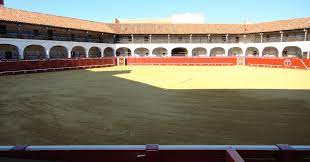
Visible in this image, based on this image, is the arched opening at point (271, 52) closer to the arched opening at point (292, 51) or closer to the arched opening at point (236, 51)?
the arched opening at point (292, 51)

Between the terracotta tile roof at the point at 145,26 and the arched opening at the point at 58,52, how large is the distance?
2824mm

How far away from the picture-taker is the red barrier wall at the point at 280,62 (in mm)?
24864

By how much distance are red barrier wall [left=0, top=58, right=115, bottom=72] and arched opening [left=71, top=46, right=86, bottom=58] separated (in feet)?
15.6

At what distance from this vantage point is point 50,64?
23.6 meters

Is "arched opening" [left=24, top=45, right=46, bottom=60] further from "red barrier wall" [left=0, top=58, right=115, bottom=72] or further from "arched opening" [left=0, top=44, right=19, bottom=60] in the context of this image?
"red barrier wall" [left=0, top=58, right=115, bottom=72]

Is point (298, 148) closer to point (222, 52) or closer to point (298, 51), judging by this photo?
point (298, 51)

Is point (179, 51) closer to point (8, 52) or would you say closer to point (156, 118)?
Result: point (8, 52)

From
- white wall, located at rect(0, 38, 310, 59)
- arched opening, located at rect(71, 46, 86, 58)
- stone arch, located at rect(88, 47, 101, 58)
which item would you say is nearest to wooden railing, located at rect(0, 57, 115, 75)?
white wall, located at rect(0, 38, 310, 59)

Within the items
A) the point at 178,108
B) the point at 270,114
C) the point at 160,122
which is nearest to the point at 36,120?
the point at 160,122

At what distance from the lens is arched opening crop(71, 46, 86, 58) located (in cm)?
3344

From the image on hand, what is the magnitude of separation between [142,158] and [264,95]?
8441 mm

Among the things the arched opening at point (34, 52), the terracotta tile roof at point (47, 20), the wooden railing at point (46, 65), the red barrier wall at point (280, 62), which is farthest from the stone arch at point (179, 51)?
the arched opening at point (34, 52)

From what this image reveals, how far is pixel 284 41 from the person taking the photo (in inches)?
1331

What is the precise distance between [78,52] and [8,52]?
9.39 metres
